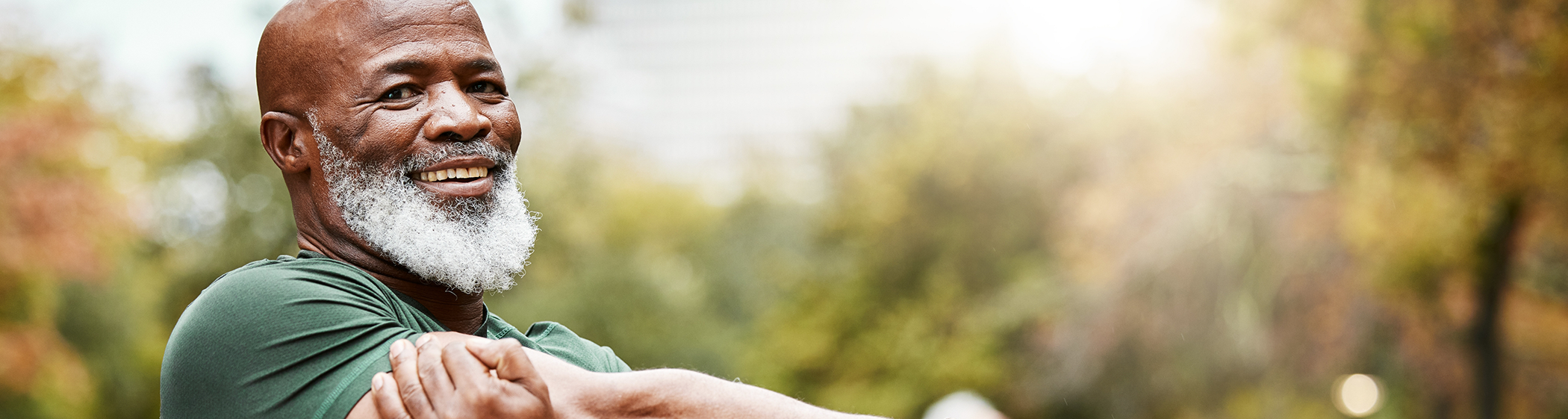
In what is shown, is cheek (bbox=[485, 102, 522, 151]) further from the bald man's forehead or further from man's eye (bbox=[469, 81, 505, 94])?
the bald man's forehead

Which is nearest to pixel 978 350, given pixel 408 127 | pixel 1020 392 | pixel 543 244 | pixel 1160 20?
pixel 1020 392

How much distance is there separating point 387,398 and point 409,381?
0.04 metres

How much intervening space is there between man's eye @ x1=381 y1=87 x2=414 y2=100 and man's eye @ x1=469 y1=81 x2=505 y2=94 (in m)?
0.14

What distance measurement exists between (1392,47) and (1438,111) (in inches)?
42.6

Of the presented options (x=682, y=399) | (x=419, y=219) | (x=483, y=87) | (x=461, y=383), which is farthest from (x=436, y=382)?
(x=483, y=87)

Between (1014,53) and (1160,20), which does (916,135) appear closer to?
(1014,53)

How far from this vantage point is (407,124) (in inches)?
89.7

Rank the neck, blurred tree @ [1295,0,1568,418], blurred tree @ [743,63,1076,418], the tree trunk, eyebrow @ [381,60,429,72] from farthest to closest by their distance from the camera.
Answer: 1. blurred tree @ [743,63,1076,418]
2. the tree trunk
3. blurred tree @ [1295,0,1568,418]
4. the neck
5. eyebrow @ [381,60,429,72]

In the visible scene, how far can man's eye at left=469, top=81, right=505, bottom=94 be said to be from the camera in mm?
2438

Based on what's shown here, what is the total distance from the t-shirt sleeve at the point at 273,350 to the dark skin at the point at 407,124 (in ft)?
0.35

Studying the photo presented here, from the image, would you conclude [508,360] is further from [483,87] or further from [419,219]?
[483,87]

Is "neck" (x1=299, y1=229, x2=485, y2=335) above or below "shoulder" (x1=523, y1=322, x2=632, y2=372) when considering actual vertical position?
above

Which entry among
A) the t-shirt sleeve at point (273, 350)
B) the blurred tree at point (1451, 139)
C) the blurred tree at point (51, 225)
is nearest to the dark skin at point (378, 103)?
the t-shirt sleeve at point (273, 350)

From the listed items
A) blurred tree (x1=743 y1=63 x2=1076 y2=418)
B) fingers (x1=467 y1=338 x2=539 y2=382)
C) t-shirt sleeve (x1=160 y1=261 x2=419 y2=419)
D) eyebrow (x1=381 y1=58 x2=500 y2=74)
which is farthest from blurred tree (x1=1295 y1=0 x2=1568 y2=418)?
t-shirt sleeve (x1=160 y1=261 x2=419 y2=419)
